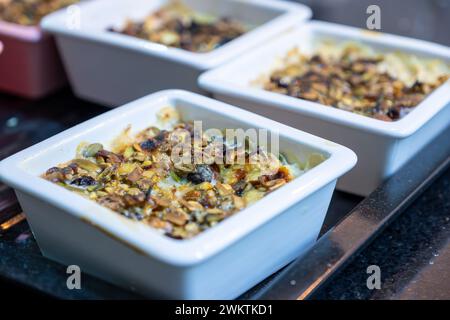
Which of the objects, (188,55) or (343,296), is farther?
(188,55)

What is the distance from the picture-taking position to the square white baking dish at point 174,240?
2.64 feet

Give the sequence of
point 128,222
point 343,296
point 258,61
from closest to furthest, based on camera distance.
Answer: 1. point 128,222
2. point 343,296
3. point 258,61

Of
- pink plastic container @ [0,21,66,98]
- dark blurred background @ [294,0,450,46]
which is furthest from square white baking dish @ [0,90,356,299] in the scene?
dark blurred background @ [294,0,450,46]

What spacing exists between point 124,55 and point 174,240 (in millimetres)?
662

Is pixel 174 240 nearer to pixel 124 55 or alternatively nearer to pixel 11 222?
pixel 11 222

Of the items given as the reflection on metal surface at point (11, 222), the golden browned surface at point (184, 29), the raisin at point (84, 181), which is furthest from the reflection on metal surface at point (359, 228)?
the golden browned surface at point (184, 29)

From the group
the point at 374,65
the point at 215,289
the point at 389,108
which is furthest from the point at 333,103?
the point at 215,289

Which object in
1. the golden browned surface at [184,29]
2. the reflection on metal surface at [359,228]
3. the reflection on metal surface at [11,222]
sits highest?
the golden browned surface at [184,29]

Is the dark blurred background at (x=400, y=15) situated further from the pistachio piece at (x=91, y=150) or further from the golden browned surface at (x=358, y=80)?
the pistachio piece at (x=91, y=150)

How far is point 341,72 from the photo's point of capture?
4.59 feet

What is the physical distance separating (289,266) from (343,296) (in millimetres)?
87

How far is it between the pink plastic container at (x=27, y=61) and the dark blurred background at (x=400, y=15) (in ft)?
2.60

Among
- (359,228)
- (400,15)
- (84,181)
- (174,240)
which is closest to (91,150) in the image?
(84,181)

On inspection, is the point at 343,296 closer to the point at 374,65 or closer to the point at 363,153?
the point at 363,153
